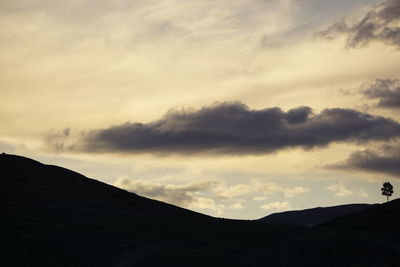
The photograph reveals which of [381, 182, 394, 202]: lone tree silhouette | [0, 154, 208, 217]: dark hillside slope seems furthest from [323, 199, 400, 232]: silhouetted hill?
[381, 182, 394, 202]: lone tree silhouette

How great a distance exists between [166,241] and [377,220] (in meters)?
54.5

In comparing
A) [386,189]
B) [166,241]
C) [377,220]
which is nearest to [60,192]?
[166,241]

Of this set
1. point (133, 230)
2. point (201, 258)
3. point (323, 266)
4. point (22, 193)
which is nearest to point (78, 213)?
point (133, 230)

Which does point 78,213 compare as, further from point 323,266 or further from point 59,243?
point 323,266

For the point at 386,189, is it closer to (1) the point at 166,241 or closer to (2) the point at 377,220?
(2) the point at 377,220

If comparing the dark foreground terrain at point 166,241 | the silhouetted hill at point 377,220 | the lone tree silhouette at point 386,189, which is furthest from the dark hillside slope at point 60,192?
the lone tree silhouette at point 386,189

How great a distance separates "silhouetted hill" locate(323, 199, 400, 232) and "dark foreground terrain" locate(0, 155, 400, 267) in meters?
0.66

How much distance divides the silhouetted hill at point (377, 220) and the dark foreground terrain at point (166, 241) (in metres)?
0.66

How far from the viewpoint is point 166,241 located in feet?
237

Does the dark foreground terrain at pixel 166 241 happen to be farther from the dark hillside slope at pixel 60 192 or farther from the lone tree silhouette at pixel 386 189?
the lone tree silhouette at pixel 386 189

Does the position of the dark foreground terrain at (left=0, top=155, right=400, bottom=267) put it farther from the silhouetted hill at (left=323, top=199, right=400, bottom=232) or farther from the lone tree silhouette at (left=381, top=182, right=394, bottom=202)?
the lone tree silhouette at (left=381, top=182, right=394, bottom=202)

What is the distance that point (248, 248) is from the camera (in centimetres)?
7025

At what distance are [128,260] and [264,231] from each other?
2351cm

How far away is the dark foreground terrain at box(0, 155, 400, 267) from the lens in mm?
63625
